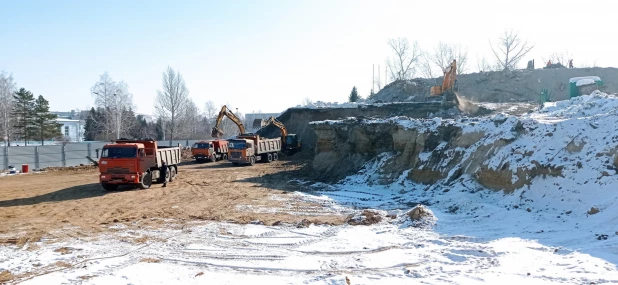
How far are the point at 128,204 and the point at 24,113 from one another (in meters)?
49.5

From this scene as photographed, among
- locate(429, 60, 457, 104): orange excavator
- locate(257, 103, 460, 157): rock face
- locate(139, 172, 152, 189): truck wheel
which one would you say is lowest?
locate(139, 172, 152, 189): truck wheel

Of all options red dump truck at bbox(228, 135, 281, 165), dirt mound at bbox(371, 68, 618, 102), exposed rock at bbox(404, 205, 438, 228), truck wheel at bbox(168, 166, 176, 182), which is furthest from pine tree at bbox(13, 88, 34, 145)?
exposed rock at bbox(404, 205, 438, 228)

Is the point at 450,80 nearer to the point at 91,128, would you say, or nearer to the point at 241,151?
the point at 241,151

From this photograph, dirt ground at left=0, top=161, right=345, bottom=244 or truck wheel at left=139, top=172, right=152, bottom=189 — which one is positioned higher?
truck wheel at left=139, top=172, right=152, bottom=189

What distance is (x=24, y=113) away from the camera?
2259 inches

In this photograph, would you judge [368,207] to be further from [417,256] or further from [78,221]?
[78,221]

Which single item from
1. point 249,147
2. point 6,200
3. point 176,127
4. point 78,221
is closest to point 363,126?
point 249,147

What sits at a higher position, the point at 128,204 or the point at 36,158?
the point at 36,158

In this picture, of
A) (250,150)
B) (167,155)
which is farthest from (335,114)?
(167,155)

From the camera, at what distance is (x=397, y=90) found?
55906 mm

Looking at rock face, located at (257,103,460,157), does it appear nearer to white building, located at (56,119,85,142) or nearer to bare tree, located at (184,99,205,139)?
bare tree, located at (184,99,205,139)

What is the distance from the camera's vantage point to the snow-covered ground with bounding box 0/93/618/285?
28.0 ft

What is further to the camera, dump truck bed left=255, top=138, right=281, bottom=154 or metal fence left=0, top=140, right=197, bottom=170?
dump truck bed left=255, top=138, right=281, bottom=154

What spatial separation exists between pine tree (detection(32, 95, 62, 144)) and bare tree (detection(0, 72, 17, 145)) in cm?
279
